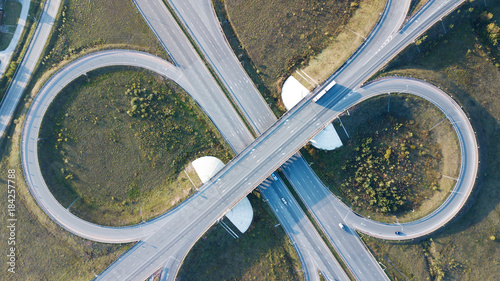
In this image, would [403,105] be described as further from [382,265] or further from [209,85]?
[209,85]

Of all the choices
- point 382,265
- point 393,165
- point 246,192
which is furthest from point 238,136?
point 382,265

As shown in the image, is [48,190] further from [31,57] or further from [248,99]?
[248,99]

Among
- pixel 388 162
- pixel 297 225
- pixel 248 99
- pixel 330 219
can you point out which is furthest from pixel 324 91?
pixel 297 225

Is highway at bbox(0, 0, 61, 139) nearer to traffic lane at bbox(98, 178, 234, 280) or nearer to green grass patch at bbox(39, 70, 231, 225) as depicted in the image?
green grass patch at bbox(39, 70, 231, 225)

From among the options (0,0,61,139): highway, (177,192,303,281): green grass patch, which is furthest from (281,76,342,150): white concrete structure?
(0,0,61,139): highway

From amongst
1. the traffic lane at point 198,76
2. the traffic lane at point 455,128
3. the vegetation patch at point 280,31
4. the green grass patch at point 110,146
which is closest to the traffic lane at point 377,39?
the traffic lane at point 455,128
